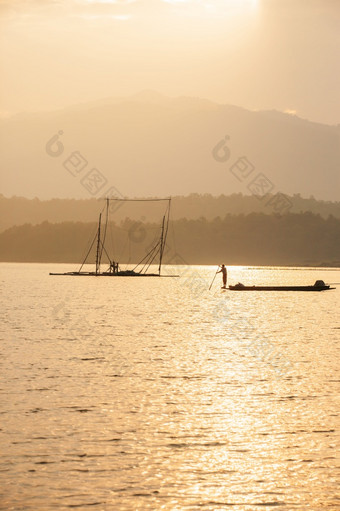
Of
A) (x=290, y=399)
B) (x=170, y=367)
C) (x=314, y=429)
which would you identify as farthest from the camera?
(x=170, y=367)

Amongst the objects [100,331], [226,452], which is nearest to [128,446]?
[226,452]

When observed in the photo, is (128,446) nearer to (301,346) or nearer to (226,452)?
(226,452)

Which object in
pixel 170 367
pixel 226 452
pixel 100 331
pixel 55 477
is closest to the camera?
pixel 55 477

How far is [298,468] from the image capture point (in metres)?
20.2

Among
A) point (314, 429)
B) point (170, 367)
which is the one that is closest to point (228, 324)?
point (170, 367)

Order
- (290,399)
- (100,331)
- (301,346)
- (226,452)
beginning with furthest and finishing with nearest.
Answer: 1. (100,331)
2. (301,346)
3. (290,399)
4. (226,452)

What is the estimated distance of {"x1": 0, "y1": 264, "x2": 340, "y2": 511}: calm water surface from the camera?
18.3 m

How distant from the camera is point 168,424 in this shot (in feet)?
84.0

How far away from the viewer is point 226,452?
2177 cm

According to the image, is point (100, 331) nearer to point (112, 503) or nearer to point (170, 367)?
point (170, 367)

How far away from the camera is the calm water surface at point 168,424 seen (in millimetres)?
18328

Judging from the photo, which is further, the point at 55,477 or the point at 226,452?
the point at 226,452

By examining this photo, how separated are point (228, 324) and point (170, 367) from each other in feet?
105

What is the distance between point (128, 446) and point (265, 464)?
12.9 feet
